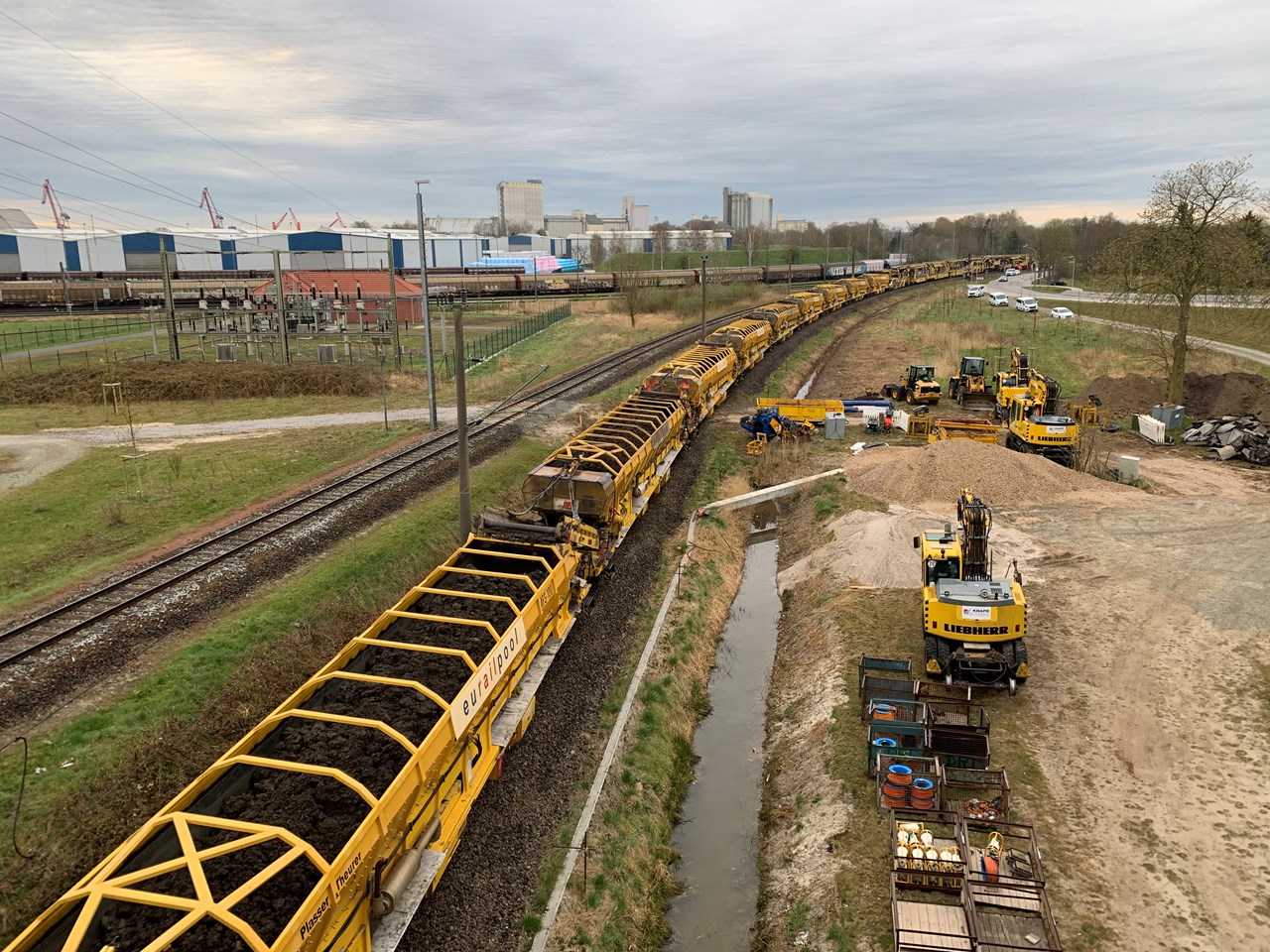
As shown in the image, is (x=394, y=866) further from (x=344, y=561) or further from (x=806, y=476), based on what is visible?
(x=806, y=476)

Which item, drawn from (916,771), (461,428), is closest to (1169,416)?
(916,771)

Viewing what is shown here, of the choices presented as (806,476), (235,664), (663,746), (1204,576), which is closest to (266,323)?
(806,476)

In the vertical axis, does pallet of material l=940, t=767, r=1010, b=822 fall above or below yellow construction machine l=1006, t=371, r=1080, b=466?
below

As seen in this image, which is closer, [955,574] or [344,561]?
[955,574]

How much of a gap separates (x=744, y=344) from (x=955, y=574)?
94.1ft

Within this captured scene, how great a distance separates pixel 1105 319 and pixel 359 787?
75.1m

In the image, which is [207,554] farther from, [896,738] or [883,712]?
[896,738]

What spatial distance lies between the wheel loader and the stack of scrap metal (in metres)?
11.2

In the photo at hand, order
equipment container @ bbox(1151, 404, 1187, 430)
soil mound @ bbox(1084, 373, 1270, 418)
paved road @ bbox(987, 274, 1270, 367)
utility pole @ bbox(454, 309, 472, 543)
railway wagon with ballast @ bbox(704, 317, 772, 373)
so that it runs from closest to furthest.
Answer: utility pole @ bbox(454, 309, 472, 543) < equipment container @ bbox(1151, 404, 1187, 430) < soil mound @ bbox(1084, 373, 1270, 418) < railway wagon with ballast @ bbox(704, 317, 772, 373) < paved road @ bbox(987, 274, 1270, 367)

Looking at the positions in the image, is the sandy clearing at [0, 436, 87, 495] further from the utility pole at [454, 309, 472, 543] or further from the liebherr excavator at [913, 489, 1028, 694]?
the liebherr excavator at [913, 489, 1028, 694]

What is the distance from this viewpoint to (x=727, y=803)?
15297 millimetres

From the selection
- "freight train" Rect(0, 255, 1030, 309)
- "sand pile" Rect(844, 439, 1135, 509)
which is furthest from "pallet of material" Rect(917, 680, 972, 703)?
"freight train" Rect(0, 255, 1030, 309)

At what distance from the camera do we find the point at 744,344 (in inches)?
1781

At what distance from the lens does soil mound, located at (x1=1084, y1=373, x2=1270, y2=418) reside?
3784cm
